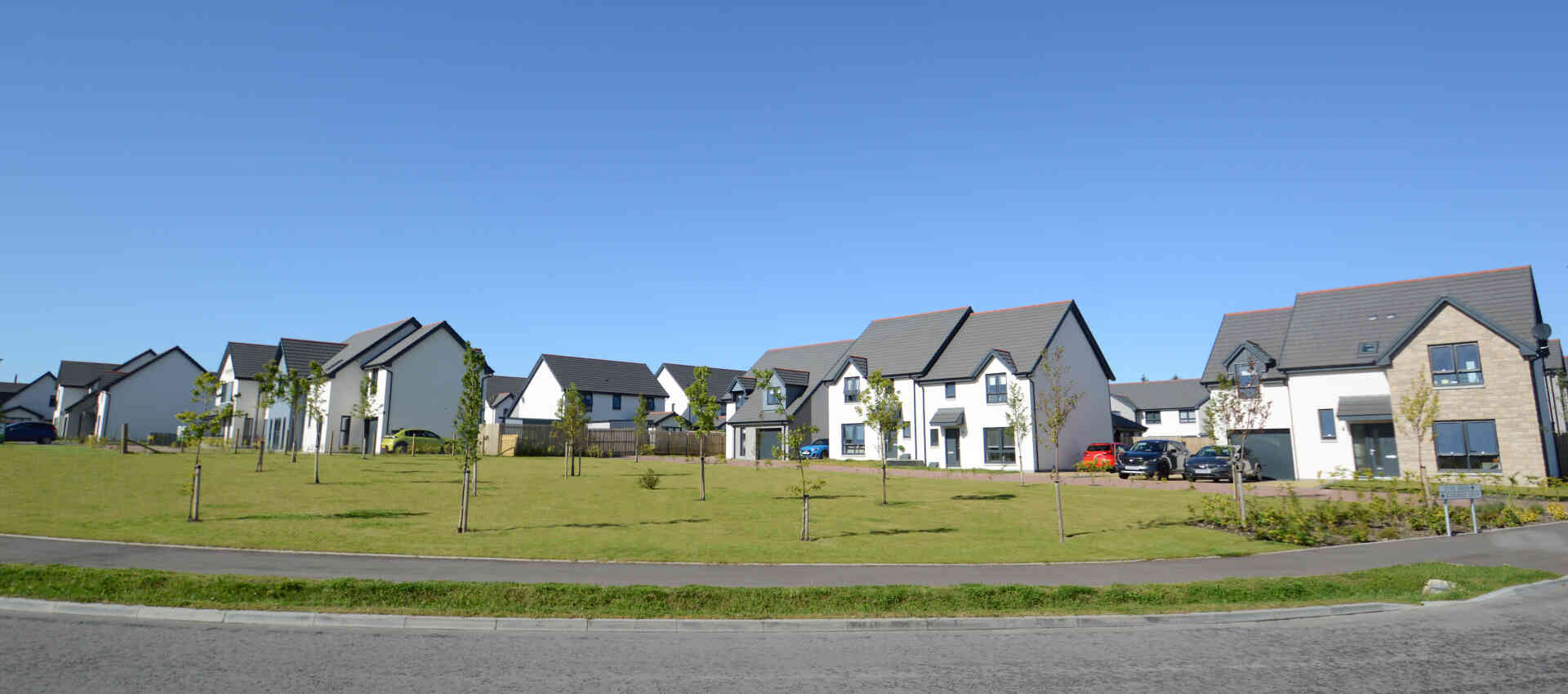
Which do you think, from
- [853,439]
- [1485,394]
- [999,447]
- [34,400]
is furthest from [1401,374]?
[34,400]

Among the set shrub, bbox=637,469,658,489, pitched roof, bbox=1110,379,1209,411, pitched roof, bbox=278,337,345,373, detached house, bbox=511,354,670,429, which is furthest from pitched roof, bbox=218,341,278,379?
pitched roof, bbox=1110,379,1209,411

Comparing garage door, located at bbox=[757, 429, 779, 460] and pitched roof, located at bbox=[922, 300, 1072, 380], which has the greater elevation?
pitched roof, located at bbox=[922, 300, 1072, 380]

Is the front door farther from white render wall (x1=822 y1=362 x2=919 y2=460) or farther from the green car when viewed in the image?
the green car

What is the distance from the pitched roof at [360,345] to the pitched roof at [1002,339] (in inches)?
1425

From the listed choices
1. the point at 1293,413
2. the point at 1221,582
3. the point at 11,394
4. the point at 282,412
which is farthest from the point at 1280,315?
the point at 11,394

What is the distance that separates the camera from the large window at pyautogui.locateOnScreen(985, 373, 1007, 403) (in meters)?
45.4

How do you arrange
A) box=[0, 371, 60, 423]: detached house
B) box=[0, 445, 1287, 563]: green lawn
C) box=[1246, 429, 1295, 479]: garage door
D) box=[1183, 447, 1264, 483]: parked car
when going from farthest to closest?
box=[0, 371, 60, 423]: detached house, box=[1246, 429, 1295, 479]: garage door, box=[1183, 447, 1264, 483]: parked car, box=[0, 445, 1287, 563]: green lawn

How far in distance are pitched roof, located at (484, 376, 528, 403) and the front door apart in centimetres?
7395

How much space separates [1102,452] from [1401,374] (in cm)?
1295

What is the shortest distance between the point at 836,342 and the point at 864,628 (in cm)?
5181

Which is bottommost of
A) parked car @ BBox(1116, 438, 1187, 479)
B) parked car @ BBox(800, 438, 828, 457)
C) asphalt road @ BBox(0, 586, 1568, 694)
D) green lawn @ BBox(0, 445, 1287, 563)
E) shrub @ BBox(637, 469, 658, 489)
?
asphalt road @ BBox(0, 586, 1568, 694)

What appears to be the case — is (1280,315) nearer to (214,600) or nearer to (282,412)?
(214,600)

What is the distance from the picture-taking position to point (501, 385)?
8944 cm

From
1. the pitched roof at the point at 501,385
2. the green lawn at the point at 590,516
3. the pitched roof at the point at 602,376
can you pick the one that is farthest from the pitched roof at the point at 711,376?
the green lawn at the point at 590,516
